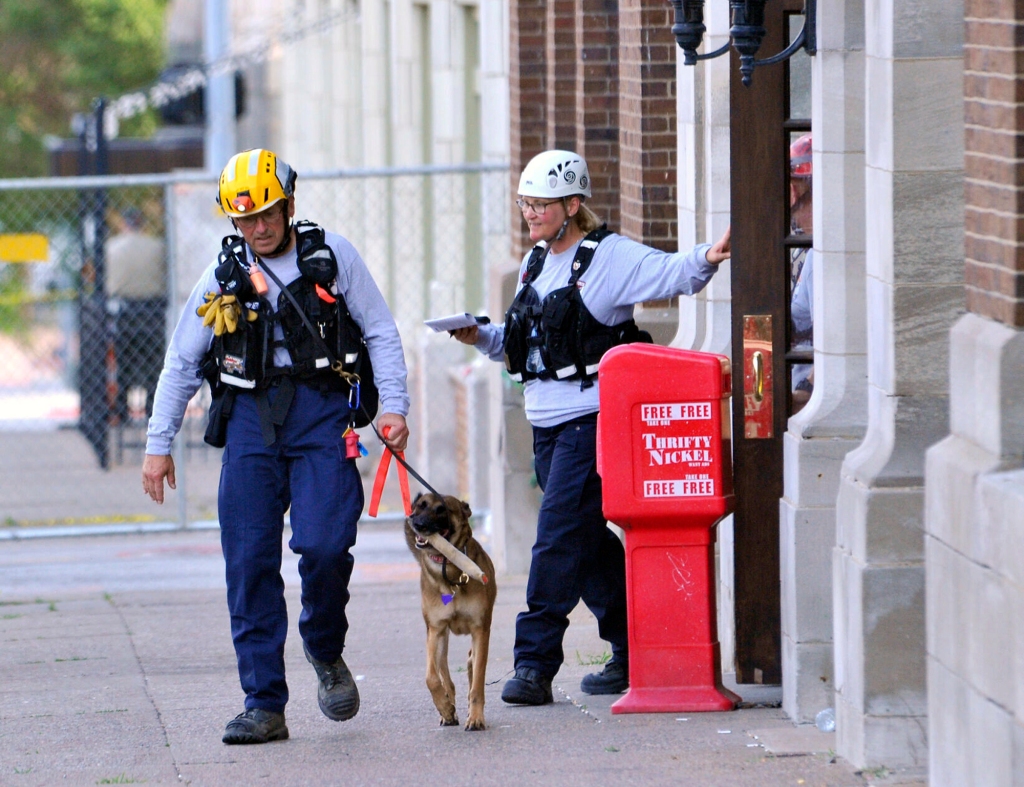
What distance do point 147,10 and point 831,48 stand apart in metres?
38.3

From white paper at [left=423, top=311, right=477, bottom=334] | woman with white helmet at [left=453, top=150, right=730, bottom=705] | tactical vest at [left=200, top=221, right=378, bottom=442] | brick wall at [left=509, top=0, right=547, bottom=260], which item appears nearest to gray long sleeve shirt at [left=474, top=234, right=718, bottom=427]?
woman with white helmet at [left=453, top=150, right=730, bottom=705]

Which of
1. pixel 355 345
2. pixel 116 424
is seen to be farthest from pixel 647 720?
pixel 116 424

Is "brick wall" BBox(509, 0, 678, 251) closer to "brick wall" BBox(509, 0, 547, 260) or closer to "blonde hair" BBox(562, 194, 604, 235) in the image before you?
"brick wall" BBox(509, 0, 547, 260)

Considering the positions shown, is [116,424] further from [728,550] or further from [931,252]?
[931,252]

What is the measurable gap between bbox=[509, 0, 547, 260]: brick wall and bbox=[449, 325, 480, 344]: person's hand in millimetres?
3728

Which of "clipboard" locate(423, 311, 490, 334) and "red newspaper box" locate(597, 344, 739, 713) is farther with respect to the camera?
"clipboard" locate(423, 311, 490, 334)

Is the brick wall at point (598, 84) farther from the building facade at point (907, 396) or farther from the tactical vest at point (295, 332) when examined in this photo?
the tactical vest at point (295, 332)

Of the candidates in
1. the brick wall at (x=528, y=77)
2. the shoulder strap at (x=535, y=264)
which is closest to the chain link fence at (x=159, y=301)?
the brick wall at (x=528, y=77)

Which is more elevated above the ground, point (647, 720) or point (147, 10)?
point (147, 10)

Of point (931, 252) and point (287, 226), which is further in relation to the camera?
point (287, 226)

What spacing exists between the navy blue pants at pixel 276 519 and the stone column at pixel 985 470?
2.12 meters

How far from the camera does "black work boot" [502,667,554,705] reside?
675 cm

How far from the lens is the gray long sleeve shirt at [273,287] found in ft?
20.5

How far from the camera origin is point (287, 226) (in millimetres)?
6270
